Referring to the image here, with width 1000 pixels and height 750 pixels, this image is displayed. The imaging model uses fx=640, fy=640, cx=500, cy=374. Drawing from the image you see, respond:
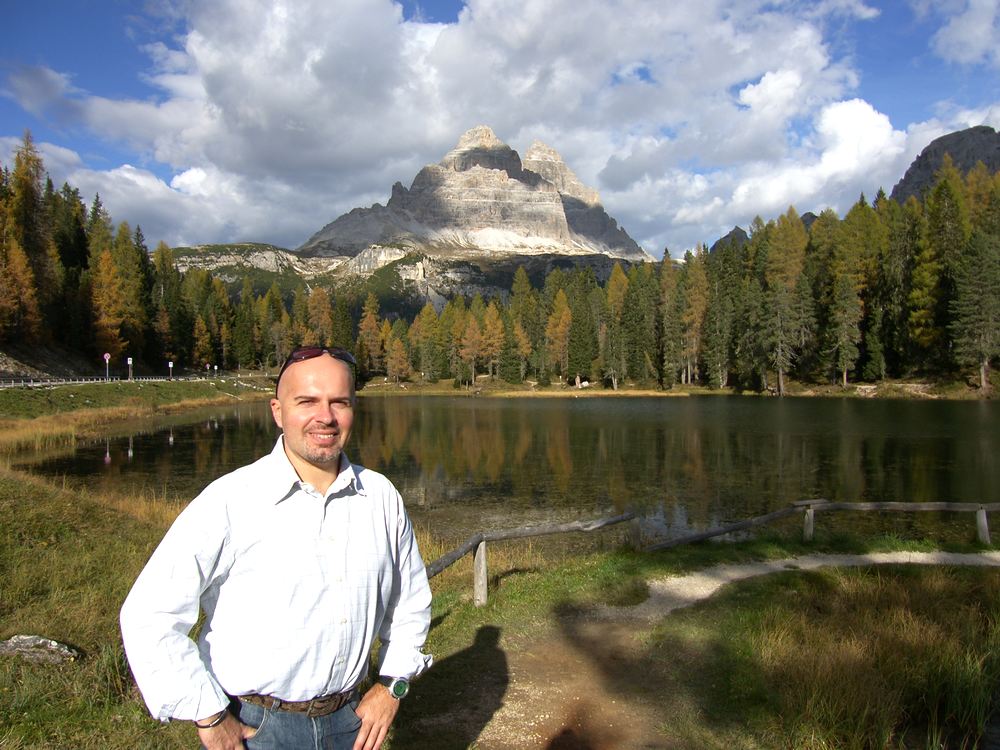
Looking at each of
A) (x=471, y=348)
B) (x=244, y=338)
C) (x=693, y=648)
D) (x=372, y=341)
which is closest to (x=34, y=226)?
(x=244, y=338)

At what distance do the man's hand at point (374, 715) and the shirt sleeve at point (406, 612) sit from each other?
132 mm

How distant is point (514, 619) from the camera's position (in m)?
8.58

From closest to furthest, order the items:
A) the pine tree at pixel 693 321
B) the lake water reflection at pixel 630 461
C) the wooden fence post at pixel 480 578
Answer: the wooden fence post at pixel 480 578 < the lake water reflection at pixel 630 461 < the pine tree at pixel 693 321

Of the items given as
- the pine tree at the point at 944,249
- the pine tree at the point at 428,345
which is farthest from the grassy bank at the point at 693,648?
the pine tree at the point at 428,345

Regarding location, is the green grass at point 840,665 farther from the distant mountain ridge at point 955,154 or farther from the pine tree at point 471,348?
the distant mountain ridge at point 955,154

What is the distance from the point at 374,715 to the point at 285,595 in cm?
77

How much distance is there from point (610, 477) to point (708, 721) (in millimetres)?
20222

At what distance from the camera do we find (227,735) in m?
2.59

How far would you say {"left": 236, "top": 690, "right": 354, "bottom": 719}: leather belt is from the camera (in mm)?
2691

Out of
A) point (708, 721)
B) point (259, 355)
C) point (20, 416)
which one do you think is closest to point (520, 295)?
point (259, 355)

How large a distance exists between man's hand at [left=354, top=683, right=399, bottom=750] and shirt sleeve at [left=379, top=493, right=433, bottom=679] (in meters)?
0.13

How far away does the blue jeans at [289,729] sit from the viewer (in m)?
2.69

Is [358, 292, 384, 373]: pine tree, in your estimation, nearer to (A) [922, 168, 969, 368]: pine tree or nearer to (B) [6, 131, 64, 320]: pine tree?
(B) [6, 131, 64, 320]: pine tree

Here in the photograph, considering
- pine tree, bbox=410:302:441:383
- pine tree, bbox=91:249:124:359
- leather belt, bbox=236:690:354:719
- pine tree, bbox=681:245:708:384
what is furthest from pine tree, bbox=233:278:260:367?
leather belt, bbox=236:690:354:719
